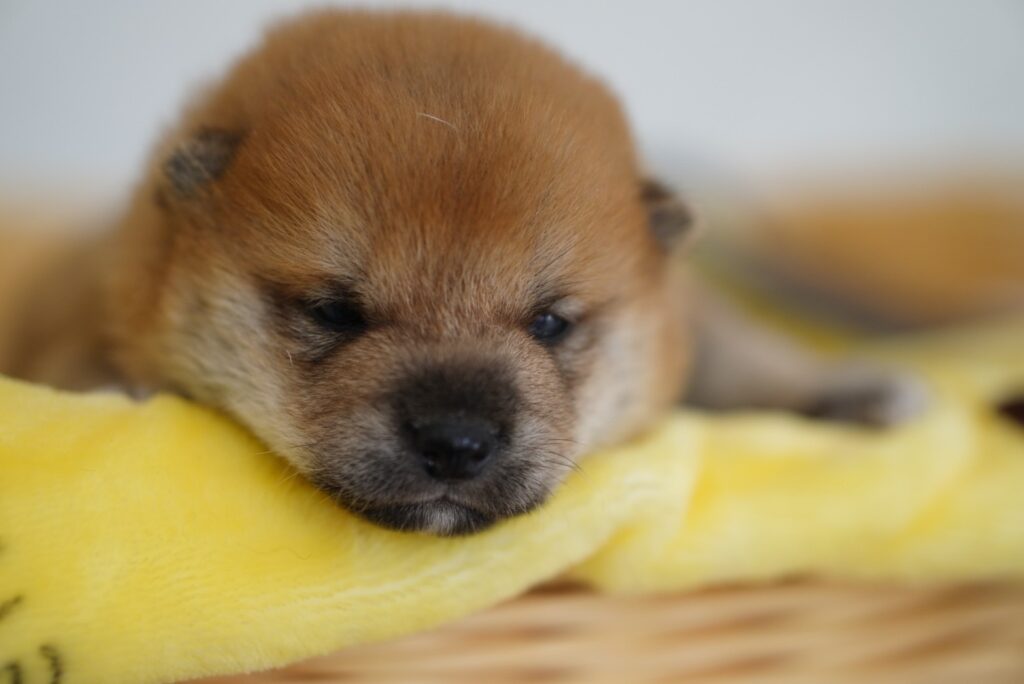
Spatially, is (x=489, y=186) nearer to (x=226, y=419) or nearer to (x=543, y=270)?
(x=543, y=270)

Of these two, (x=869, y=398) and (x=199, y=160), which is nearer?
(x=199, y=160)

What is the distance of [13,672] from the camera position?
43.3 inches

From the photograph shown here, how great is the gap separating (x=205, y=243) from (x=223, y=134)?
18 centimetres

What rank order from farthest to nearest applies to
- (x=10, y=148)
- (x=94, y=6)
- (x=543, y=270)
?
(x=10, y=148)
(x=94, y=6)
(x=543, y=270)

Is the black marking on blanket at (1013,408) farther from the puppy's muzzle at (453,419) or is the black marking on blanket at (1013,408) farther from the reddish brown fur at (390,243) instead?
the puppy's muzzle at (453,419)

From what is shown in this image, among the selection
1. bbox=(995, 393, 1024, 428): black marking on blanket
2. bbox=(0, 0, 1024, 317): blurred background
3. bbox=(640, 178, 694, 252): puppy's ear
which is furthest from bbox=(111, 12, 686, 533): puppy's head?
bbox=(0, 0, 1024, 317): blurred background

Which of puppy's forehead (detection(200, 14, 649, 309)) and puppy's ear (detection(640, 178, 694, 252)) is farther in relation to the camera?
puppy's ear (detection(640, 178, 694, 252))

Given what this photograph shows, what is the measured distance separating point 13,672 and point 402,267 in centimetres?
68

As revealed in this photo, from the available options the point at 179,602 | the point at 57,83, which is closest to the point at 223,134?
the point at 179,602

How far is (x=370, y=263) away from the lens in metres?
1.30

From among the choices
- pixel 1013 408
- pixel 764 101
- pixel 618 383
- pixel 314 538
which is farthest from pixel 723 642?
pixel 764 101

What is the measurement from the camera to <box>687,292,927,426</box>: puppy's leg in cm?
214

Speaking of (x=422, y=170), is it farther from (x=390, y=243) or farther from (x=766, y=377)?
(x=766, y=377)

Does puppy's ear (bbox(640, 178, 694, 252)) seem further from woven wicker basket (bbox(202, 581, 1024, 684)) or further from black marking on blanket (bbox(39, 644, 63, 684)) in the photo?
black marking on blanket (bbox(39, 644, 63, 684))
